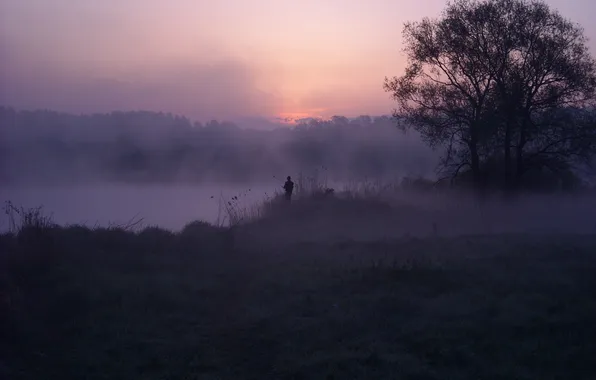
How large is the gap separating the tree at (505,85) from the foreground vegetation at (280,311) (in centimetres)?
1050

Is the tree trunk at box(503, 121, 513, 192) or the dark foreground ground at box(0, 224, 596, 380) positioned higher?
the tree trunk at box(503, 121, 513, 192)

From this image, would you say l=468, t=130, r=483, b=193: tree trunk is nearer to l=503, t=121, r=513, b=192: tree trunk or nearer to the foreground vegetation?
l=503, t=121, r=513, b=192: tree trunk

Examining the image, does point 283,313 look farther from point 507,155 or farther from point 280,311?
point 507,155

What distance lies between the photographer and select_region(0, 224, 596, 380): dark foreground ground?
7801mm

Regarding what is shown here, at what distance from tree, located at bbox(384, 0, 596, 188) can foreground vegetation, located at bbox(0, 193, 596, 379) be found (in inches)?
413

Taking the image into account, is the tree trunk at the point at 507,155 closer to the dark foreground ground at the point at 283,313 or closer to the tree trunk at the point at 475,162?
the tree trunk at the point at 475,162

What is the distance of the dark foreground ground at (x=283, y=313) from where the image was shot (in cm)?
780

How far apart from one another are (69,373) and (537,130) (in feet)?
72.1

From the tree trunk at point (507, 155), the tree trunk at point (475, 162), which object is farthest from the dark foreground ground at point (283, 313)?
the tree trunk at point (507, 155)

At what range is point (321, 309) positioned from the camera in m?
10.3

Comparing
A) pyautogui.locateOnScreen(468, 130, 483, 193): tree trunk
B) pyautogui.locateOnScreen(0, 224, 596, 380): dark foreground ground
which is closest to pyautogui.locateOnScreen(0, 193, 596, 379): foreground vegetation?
pyautogui.locateOnScreen(0, 224, 596, 380): dark foreground ground

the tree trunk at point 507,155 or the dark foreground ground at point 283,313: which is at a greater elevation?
the tree trunk at point 507,155

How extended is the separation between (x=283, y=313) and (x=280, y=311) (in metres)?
0.13

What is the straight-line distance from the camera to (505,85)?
24.8 metres
